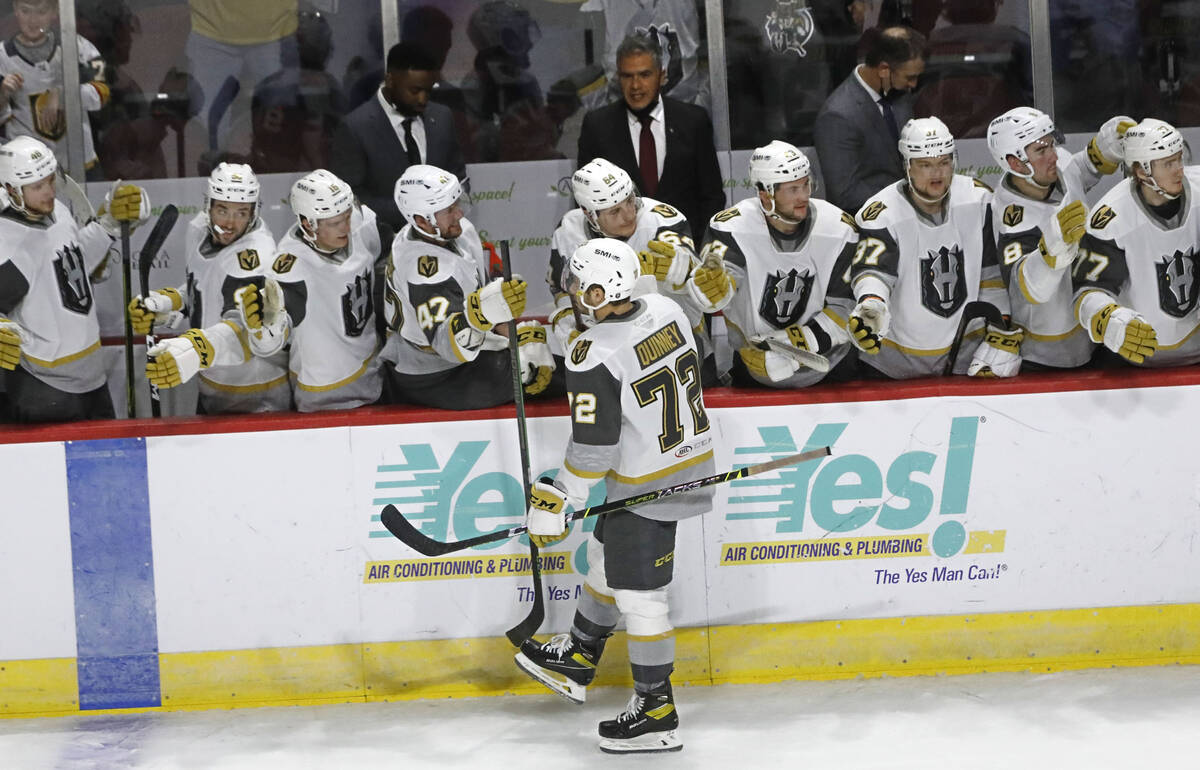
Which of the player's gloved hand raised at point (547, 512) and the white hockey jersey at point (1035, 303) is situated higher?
the white hockey jersey at point (1035, 303)

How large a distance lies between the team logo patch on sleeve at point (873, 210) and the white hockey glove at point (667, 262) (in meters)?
0.66

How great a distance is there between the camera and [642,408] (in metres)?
4.39

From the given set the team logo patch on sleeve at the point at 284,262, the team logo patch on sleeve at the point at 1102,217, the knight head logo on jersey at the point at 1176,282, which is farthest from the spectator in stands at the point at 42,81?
the knight head logo on jersey at the point at 1176,282

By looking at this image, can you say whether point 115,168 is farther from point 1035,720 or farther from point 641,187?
point 1035,720

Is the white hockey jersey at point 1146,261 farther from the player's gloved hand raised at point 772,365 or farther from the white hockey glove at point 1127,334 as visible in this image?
the player's gloved hand raised at point 772,365

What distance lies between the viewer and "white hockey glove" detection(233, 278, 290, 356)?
500cm

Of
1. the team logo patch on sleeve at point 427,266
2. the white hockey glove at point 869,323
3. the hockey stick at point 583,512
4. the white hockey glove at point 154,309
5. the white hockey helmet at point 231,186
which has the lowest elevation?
the hockey stick at point 583,512

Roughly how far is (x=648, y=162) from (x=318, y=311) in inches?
62.3


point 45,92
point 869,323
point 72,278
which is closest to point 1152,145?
point 869,323

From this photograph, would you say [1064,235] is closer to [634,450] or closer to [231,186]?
[634,450]

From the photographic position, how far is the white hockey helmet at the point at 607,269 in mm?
4332

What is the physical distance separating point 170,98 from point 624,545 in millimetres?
3681

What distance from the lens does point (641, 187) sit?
599 cm

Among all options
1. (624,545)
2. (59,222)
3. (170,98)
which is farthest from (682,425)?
(170,98)
